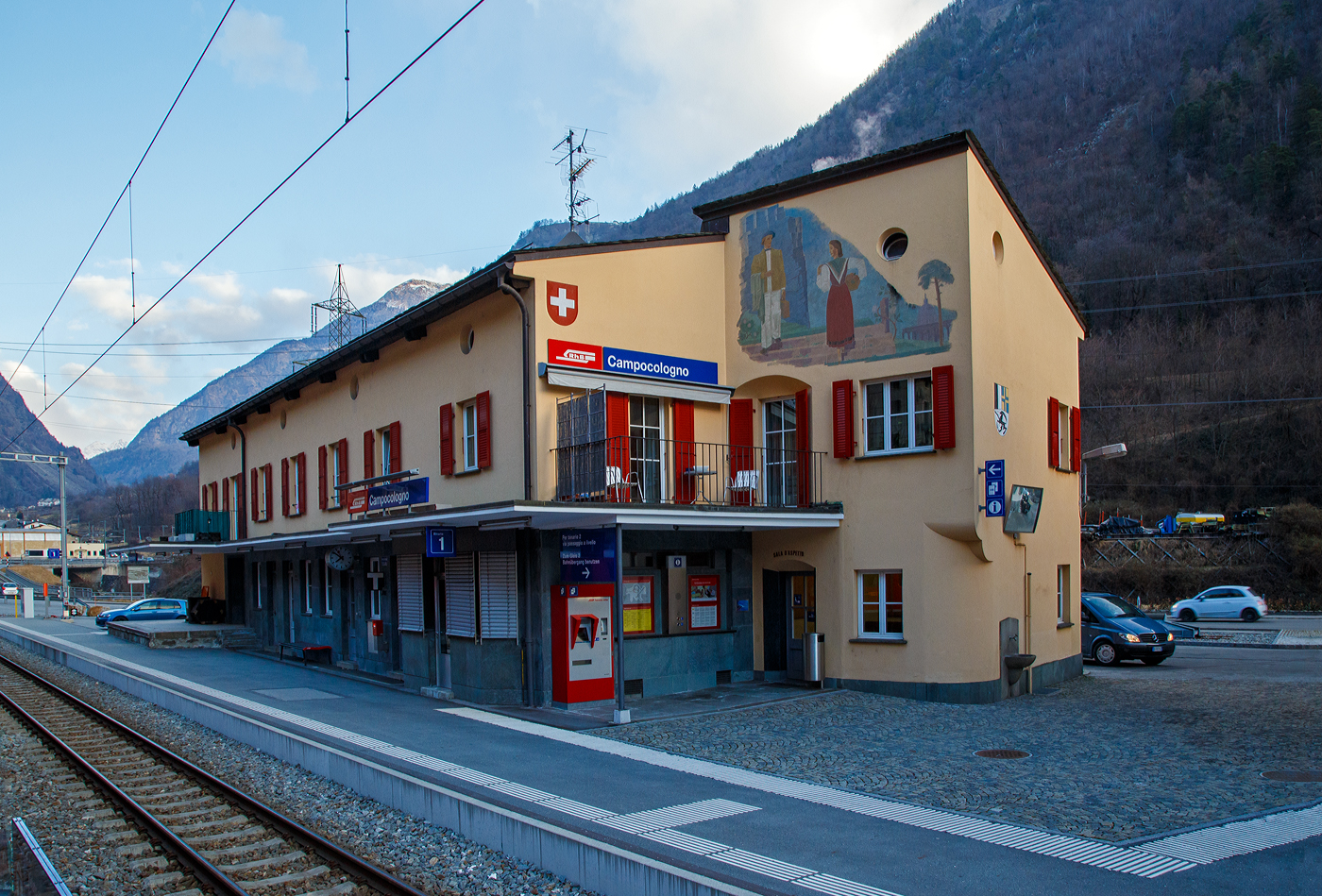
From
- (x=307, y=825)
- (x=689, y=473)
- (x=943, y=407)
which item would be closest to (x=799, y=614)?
(x=689, y=473)

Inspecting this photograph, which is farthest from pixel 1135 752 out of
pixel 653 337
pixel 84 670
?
pixel 84 670

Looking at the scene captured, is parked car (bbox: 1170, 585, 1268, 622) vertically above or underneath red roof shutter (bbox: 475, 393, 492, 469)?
underneath

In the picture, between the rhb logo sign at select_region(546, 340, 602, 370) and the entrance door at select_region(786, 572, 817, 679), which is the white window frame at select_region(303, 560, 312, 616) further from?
the entrance door at select_region(786, 572, 817, 679)

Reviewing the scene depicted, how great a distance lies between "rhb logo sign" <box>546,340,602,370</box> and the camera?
50.0 feet

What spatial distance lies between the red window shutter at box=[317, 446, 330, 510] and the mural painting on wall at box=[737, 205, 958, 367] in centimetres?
1189

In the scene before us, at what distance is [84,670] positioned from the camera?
2208 centimetres

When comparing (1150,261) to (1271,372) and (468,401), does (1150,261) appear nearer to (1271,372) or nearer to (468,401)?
(1271,372)

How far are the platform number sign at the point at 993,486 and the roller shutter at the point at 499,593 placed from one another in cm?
759

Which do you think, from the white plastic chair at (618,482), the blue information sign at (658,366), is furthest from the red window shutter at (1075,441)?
the white plastic chair at (618,482)

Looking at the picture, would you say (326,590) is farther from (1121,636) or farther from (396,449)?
(1121,636)

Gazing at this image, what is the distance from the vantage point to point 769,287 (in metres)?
17.5

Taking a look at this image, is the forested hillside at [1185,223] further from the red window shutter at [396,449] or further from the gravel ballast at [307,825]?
the gravel ballast at [307,825]

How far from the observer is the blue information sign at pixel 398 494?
1614cm

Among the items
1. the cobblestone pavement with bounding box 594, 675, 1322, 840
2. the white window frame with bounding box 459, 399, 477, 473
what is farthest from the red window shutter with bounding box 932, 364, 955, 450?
the white window frame with bounding box 459, 399, 477, 473
